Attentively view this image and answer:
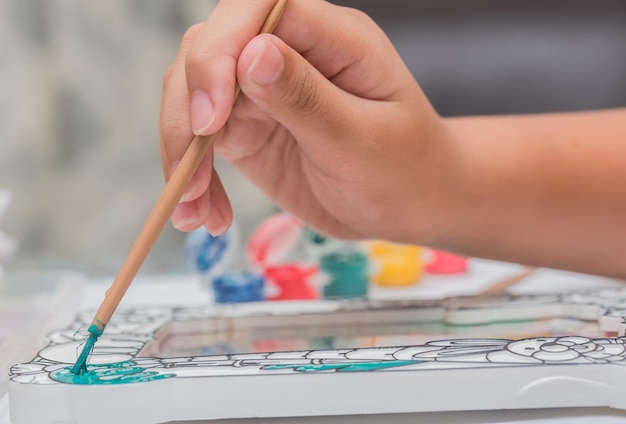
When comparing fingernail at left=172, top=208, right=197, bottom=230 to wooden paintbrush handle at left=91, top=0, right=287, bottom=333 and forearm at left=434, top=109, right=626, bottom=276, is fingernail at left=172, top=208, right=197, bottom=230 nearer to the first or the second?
wooden paintbrush handle at left=91, top=0, right=287, bottom=333

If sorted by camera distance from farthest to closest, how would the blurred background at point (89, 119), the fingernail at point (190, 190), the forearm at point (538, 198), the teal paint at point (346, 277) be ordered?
the blurred background at point (89, 119)
the teal paint at point (346, 277)
the forearm at point (538, 198)
the fingernail at point (190, 190)

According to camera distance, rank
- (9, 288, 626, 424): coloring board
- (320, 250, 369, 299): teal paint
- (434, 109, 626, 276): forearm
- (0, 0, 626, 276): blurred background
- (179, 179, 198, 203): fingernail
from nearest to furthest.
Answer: (9, 288, 626, 424): coloring board < (179, 179, 198, 203): fingernail < (434, 109, 626, 276): forearm < (320, 250, 369, 299): teal paint < (0, 0, 626, 276): blurred background

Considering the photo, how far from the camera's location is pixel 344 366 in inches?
14.2

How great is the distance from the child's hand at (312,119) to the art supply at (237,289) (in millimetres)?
107

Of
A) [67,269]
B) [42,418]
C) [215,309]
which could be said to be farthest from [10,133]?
[42,418]

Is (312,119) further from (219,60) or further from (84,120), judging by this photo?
(84,120)

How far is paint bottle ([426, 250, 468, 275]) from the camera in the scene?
0.76 metres

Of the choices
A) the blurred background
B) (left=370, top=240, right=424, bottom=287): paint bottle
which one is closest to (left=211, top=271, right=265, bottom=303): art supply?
(left=370, top=240, right=424, bottom=287): paint bottle

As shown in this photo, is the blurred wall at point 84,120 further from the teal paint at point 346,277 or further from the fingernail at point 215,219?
the fingernail at point 215,219

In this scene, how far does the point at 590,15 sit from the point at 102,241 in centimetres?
104

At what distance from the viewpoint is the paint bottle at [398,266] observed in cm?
72

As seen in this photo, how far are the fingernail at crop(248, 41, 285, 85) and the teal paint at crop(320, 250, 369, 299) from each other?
30 cm

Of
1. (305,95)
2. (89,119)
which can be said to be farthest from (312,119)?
(89,119)

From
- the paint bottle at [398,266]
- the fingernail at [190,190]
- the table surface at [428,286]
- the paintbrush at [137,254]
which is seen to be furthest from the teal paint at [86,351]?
the paint bottle at [398,266]
